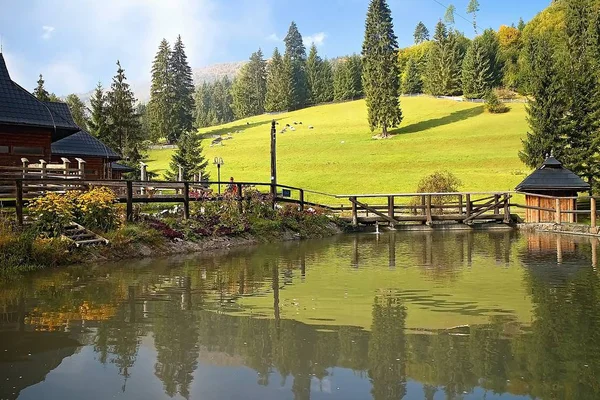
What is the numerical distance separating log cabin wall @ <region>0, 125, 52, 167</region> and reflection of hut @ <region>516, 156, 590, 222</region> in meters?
22.6

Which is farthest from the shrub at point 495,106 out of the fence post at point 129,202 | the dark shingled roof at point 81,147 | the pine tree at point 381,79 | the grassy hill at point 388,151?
the fence post at point 129,202

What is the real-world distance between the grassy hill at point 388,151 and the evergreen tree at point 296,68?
26.0m

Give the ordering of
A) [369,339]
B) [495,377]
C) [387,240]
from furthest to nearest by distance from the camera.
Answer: [387,240] → [369,339] → [495,377]

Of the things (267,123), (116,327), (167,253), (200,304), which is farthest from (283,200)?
(267,123)

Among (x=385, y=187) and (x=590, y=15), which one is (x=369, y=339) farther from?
(x=590, y=15)

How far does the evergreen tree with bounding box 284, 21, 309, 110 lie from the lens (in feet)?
367

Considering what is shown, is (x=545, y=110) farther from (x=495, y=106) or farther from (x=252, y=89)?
(x=252, y=89)

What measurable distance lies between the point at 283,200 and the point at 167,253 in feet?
30.6

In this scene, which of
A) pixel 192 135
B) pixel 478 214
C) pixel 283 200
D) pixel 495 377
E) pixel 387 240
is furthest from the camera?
pixel 192 135

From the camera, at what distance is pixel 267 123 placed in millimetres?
91062

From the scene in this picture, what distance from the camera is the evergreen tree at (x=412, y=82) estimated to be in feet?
333

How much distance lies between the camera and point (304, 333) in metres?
6.98

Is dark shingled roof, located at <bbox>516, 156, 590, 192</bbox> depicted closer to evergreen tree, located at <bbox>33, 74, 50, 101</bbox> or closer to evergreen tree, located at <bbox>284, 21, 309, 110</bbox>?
evergreen tree, located at <bbox>33, 74, 50, 101</bbox>

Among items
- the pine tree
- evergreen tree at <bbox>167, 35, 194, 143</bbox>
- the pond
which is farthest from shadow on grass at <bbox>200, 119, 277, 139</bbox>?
the pond
